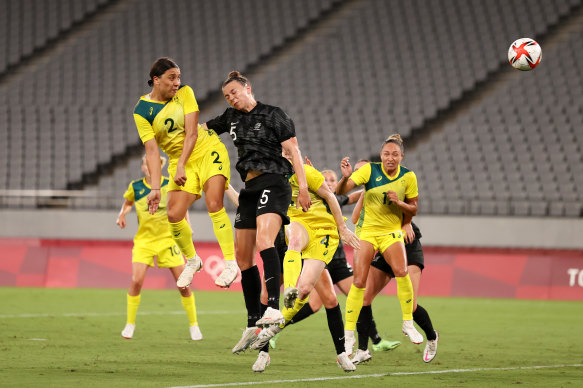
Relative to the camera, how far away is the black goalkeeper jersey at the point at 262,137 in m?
8.16

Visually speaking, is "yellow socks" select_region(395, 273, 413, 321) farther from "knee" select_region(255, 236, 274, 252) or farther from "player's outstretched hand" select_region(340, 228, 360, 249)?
"knee" select_region(255, 236, 274, 252)

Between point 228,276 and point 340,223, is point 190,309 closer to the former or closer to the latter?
point 228,276

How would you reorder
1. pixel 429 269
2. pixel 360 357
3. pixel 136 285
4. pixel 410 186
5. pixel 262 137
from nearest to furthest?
pixel 262 137, pixel 360 357, pixel 410 186, pixel 136 285, pixel 429 269

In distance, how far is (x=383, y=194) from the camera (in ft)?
31.8

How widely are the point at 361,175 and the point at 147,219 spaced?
379 cm

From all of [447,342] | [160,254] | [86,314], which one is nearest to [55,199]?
[86,314]

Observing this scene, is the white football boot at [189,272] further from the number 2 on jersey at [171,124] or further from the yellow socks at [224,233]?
the number 2 on jersey at [171,124]

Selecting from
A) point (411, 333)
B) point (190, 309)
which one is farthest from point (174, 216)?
point (190, 309)

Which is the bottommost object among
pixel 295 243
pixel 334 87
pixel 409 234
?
pixel 295 243

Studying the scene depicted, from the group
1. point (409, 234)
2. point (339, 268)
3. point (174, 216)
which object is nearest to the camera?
point (174, 216)

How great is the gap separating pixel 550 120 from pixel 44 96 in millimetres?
15055

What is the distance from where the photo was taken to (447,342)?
38.3 ft

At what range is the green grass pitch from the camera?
7.85m

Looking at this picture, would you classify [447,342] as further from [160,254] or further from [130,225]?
[130,225]
